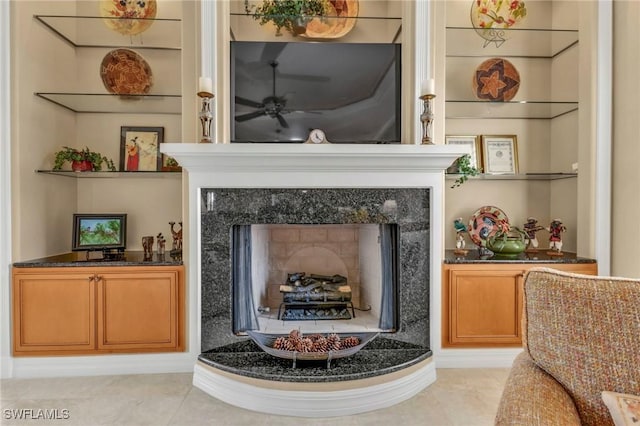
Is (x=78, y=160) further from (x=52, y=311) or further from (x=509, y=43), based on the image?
(x=509, y=43)

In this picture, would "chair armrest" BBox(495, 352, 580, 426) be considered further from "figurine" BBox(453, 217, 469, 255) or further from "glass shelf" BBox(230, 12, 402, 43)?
"glass shelf" BBox(230, 12, 402, 43)

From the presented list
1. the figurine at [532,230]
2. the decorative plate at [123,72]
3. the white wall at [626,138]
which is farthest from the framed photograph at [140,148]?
the white wall at [626,138]

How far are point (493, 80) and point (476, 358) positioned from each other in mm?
Answer: 2158

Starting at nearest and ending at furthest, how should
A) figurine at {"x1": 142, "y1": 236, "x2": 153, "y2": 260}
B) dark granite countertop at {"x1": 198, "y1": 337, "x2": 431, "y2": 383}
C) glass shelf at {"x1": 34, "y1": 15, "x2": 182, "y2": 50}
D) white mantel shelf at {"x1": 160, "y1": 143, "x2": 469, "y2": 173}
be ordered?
1. dark granite countertop at {"x1": 198, "y1": 337, "x2": 431, "y2": 383}
2. white mantel shelf at {"x1": 160, "y1": 143, "x2": 469, "y2": 173}
3. figurine at {"x1": 142, "y1": 236, "x2": 153, "y2": 260}
4. glass shelf at {"x1": 34, "y1": 15, "x2": 182, "y2": 50}

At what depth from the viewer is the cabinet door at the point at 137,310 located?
2.46m

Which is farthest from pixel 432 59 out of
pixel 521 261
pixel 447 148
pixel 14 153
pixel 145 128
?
pixel 14 153

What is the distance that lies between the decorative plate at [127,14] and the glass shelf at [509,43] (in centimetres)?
241

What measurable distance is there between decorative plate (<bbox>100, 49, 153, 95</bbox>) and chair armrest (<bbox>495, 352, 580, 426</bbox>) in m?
3.07

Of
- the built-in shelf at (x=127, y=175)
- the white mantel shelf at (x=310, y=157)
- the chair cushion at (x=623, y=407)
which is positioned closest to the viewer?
the chair cushion at (x=623, y=407)

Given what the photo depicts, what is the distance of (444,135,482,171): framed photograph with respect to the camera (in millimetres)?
3057

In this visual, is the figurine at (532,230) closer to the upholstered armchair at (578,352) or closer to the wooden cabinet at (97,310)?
the upholstered armchair at (578,352)

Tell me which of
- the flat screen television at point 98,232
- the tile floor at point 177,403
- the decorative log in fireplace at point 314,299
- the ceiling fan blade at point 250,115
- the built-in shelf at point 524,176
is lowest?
the tile floor at point 177,403

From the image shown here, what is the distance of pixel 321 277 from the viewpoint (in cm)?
286

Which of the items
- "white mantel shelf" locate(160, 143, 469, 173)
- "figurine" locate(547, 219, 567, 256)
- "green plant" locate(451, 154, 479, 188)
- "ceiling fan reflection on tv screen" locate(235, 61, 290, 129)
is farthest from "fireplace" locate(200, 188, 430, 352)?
"figurine" locate(547, 219, 567, 256)
